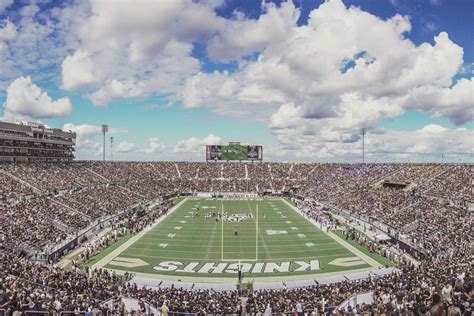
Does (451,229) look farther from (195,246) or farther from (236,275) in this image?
(195,246)

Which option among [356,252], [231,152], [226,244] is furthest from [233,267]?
[231,152]

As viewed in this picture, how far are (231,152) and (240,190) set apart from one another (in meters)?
17.5

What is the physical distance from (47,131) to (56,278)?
194 ft

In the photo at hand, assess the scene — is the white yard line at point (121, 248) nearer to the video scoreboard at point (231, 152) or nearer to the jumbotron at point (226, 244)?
the jumbotron at point (226, 244)

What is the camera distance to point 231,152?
96875 millimetres

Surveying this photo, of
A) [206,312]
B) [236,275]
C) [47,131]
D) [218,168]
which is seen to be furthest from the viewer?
[218,168]

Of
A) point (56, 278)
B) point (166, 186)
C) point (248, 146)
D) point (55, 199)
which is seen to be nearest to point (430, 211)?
point (56, 278)

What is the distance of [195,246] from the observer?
3600cm

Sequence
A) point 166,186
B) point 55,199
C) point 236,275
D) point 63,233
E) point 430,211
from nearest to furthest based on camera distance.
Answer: point 236,275, point 63,233, point 430,211, point 55,199, point 166,186

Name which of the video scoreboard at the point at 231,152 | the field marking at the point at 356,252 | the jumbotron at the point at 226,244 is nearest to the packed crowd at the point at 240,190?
the jumbotron at the point at 226,244

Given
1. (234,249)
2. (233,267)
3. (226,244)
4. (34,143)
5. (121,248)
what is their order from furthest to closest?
(34,143)
(226,244)
(121,248)
(234,249)
(233,267)

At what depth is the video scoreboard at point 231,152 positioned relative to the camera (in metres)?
96.7

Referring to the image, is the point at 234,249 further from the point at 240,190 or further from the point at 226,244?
the point at 240,190

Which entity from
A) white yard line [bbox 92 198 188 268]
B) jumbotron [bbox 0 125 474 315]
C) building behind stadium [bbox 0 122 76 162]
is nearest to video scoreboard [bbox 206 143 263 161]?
jumbotron [bbox 0 125 474 315]
